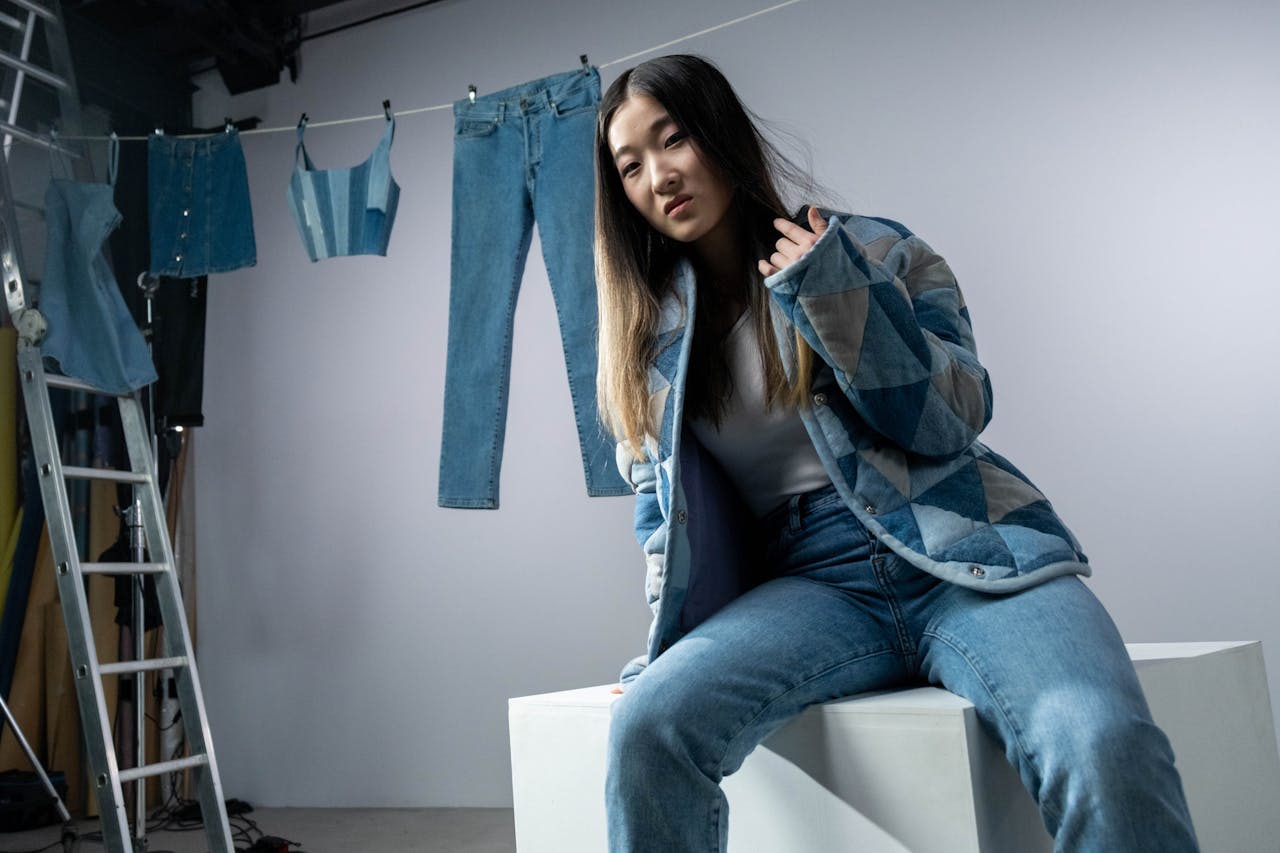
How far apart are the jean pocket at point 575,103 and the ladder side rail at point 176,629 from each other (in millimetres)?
1413

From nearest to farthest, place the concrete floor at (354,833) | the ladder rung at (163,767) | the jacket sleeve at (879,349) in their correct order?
1. the jacket sleeve at (879,349)
2. the ladder rung at (163,767)
3. the concrete floor at (354,833)

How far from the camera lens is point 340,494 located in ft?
13.3

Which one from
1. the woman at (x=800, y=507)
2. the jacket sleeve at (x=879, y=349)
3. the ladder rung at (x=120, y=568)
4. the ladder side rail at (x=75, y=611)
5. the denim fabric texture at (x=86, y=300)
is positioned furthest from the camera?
the denim fabric texture at (x=86, y=300)

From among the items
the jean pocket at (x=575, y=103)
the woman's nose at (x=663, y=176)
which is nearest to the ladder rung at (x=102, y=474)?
the jean pocket at (x=575, y=103)

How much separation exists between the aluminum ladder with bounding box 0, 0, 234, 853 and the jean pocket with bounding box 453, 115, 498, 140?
1.12 m

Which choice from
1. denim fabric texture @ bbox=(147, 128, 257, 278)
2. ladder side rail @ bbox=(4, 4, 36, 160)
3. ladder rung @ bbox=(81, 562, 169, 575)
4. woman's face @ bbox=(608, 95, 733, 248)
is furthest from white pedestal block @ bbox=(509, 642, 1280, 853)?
ladder side rail @ bbox=(4, 4, 36, 160)

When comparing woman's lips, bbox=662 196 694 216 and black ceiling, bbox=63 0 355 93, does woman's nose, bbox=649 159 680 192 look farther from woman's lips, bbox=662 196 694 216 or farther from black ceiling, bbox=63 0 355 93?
black ceiling, bbox=63 0 355 93

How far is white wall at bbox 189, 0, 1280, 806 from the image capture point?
299 cm

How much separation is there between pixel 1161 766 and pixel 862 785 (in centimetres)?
30

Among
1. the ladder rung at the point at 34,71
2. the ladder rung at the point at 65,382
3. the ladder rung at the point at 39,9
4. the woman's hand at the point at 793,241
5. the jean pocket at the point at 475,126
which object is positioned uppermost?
the ladder rung at the point at 39,9

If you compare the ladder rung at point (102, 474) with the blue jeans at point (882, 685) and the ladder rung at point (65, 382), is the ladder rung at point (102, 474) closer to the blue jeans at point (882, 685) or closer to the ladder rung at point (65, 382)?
the ladder rung at point (65, 382)

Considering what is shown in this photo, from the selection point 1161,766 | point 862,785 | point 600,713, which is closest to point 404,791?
point 600,713

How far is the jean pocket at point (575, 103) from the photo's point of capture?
303 centimetres

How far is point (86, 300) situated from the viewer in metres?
3.03
